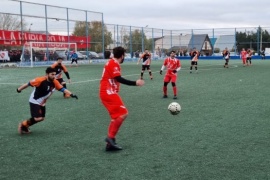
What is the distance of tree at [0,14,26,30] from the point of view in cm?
3506

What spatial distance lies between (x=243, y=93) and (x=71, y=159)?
940 cm

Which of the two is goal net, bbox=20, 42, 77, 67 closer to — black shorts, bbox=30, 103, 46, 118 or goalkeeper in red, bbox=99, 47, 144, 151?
black shorts, bbox=30, 103, 46, 118

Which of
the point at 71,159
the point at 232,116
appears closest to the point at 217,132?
the point at 232,116

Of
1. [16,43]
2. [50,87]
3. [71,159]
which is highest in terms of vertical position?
[16,43]

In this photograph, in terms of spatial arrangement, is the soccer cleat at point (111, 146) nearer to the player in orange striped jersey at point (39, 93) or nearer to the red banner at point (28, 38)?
the player in orange striped jersey at point (39, 93)

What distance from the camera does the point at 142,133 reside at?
23.8 feet

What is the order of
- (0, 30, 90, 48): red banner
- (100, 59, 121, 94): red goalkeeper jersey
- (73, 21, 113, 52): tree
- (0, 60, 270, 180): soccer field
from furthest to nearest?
1. (73, 21, 113, 52): tree
2. (0, 30, 90, 48): red banner
3. (100, 59, 121, 94): red goalkeeper jersey
4. (0, 60, 270, 180): soccer field

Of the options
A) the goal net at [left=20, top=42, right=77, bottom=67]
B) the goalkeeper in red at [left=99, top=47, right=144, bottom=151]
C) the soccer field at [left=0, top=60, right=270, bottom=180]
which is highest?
the goal net at [left=20, top=42, right=77, bottom=67]

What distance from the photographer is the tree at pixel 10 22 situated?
35059mm

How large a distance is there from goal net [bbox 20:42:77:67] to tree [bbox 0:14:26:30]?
84.4 inches

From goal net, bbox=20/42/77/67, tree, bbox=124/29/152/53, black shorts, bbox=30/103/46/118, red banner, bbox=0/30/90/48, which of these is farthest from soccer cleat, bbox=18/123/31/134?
tree, bbox=124/29/152/53

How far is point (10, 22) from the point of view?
36438 mm

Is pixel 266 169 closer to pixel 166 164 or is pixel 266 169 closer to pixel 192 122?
pixel 166 164

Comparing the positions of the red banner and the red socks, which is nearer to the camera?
the red socks
